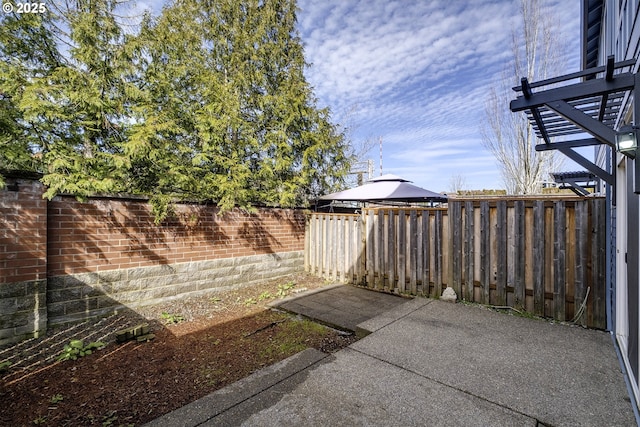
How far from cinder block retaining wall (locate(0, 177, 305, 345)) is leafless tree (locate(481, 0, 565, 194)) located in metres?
10.4

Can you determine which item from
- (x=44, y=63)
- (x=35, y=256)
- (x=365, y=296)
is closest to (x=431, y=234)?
(x=365, y=296)

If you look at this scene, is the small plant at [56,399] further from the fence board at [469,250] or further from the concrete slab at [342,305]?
the fence board at [469,250]

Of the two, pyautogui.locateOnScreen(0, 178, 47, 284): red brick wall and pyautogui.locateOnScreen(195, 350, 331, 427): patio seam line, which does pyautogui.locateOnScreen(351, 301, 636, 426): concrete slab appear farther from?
pyautogui.locateOnScreen(0, 178, 47, 284): red brick wall

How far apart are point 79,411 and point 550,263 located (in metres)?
5.35

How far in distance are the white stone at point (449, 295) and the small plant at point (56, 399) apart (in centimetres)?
477

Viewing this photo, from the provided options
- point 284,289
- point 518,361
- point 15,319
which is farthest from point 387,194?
point 15,319

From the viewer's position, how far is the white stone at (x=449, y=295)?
4.67 metres

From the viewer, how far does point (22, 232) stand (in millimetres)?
3299

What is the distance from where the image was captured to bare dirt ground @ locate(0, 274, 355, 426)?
7.52 feet

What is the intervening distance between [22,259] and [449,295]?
5670 millimetres

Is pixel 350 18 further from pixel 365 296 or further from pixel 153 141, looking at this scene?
pixel 365 296

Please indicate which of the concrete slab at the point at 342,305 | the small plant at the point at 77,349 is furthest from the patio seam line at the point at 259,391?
the small plant at the point at 77,349

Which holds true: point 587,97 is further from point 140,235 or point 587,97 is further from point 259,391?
point 140,235

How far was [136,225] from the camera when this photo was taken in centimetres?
441
